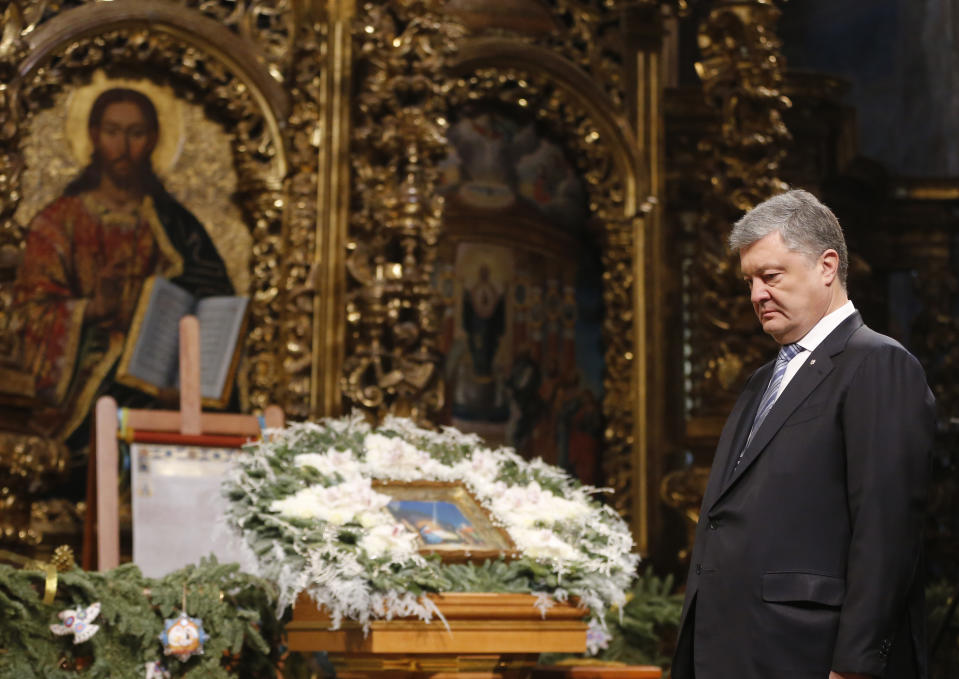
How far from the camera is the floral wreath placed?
420 centimetres

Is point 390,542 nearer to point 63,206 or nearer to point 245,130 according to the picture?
point 63,206

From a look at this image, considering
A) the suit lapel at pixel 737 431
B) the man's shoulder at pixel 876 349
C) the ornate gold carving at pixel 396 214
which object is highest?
the ornate gold carving at pixel 396 214

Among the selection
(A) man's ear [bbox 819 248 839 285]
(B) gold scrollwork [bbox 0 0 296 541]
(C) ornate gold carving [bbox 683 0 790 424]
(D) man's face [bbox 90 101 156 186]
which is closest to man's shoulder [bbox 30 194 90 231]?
(D) man's face [bbox 90 101 156 186]

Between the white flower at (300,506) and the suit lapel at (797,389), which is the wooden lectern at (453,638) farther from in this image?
the suit lapel at (797,389)

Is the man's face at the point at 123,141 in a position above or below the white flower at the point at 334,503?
above

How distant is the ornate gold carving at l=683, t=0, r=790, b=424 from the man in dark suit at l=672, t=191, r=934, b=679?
13.2ft

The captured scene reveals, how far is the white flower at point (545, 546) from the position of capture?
14.7 feet

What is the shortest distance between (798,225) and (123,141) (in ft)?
15.2

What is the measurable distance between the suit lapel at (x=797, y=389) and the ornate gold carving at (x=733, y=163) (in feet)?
13.2

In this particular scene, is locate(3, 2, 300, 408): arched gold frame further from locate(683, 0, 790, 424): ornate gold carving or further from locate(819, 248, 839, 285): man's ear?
locate(819, 248, 839, 285): man's ear

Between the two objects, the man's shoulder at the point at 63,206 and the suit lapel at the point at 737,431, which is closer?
the suit lapel at the point at 737,431

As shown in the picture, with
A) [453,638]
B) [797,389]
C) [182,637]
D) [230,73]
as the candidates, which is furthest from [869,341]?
[230,73]

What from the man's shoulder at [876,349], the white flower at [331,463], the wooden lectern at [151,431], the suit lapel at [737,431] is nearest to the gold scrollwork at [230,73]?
the wooden lectern at [151,431]

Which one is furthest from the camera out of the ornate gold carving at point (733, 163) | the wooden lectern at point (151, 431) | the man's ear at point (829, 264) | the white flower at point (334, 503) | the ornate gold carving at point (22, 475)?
the ornate gold carving at point (733, 163)
